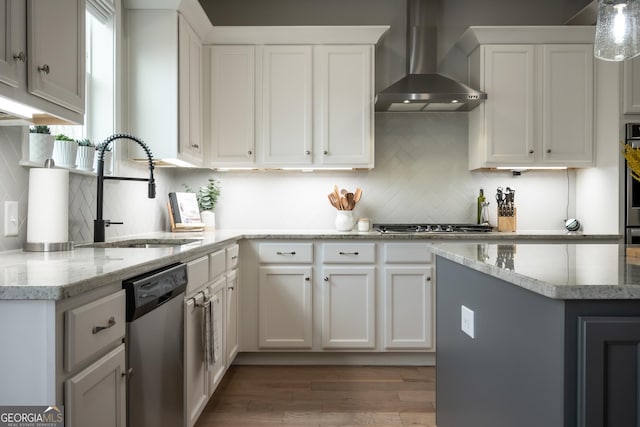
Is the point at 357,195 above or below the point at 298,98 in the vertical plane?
below

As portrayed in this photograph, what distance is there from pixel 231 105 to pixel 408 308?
1.98 m

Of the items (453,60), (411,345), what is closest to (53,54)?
(411,345)

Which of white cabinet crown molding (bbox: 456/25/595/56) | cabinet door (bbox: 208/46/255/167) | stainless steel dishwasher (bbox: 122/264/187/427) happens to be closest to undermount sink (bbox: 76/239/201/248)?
stainless steel dishwasher (bbox: 122/264/187/427)

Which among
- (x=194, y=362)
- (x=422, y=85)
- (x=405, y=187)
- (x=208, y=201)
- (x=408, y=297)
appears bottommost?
(x=194, y=362)

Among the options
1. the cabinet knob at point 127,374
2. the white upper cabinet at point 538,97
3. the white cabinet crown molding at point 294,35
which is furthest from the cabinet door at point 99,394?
the white upper cabinet at point 538,97

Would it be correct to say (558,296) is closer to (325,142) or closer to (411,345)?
(411,345)

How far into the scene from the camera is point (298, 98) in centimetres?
362

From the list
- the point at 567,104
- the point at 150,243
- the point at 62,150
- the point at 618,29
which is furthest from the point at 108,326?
the point at 567,104

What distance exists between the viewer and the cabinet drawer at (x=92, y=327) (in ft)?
3.76

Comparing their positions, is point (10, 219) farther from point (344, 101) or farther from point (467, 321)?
point (344, 101)

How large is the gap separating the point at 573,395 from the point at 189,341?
1608 millimetres

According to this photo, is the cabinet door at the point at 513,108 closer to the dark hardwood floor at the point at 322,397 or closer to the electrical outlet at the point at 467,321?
the dark hardwood floor at the point at 322,397

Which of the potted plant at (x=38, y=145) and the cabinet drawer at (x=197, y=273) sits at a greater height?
the potted plant at (x=38, y=145)

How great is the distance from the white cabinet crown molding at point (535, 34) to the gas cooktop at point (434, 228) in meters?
1.39
